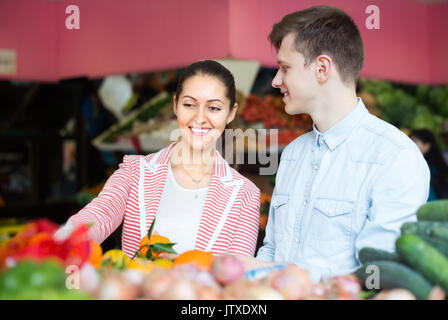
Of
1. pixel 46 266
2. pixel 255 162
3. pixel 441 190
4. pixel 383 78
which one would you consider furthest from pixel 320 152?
pixel 383 78

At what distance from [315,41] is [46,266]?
4.09 ft

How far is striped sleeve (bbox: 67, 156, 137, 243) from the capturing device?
5.83ft

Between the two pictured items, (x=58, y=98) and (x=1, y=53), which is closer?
(x=1, y=53)

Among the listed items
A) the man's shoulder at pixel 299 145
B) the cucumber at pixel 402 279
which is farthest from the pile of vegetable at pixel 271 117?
the cucumber at pixel 402 279

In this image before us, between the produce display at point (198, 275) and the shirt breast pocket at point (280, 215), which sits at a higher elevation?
the produce display at point (198, 275)

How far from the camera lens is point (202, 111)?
78.5 inches

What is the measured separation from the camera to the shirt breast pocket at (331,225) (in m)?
1.73

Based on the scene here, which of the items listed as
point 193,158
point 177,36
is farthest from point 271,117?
point 193,158

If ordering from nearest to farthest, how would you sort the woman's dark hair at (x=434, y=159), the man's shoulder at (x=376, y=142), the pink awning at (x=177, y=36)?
the man's shoulder at (x=376, y=142) → the pink awning at (x=177, y=36) → the woman's dark hair at (x=434, y=159)

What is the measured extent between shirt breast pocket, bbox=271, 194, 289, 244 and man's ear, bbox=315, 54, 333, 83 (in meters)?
0.47

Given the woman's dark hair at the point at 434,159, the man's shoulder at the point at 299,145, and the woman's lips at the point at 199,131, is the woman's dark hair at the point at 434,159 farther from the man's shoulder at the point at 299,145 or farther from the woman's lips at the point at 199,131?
the woman's lips at the point at 199,131

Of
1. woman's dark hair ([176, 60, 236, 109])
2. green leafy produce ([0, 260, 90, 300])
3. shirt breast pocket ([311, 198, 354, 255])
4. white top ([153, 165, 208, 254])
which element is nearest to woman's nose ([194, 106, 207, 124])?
woman's dark hair ([176, 60, 236, 109])
